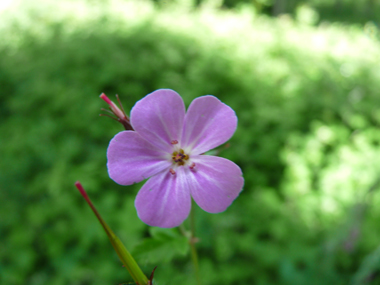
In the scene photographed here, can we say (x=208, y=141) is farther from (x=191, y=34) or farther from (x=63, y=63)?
(x=191, y=34)

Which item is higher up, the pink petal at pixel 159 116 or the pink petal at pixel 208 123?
the pink petal at pixel 159 116

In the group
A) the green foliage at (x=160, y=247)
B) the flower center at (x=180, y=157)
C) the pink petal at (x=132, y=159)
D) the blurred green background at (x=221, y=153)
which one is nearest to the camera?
the pink petal at (x=132, y=159)

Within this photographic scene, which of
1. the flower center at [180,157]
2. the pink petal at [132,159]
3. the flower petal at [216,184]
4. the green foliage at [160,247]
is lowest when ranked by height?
the green foliage at [160,247]

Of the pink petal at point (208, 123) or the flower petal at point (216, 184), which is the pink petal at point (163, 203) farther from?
the pink petal at point (208, 123)

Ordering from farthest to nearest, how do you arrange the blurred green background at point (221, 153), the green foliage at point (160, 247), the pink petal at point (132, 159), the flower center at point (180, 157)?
the blurred green background at point (221, 153), the green foliage at point (160, 247), the flower center at point (180, 157), the pink petal at point (132, 159)

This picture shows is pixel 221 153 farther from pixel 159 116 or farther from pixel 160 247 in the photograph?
pixel 159 116

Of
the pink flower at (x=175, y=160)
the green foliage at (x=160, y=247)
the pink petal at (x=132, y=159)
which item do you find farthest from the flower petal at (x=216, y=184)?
the green foliage at (x=160, y=247)

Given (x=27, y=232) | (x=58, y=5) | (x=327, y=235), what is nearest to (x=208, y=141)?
(x=327, y=235)

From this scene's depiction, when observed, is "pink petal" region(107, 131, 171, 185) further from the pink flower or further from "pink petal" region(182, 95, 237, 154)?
"pink petal" region(182, 95, 237, 154)
